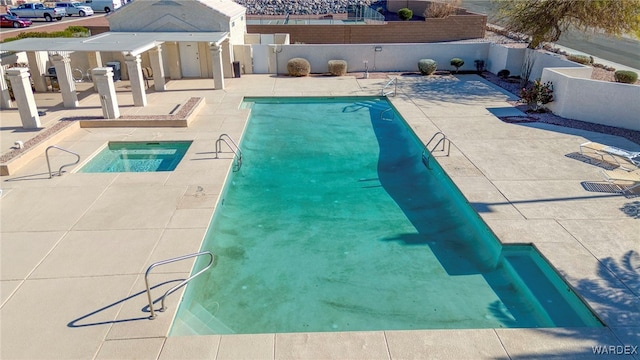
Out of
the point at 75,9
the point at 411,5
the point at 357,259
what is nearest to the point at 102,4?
the point at 75,9

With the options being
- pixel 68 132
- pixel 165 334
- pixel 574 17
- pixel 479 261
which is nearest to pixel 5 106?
pixel 68 132

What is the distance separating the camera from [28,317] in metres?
7.61

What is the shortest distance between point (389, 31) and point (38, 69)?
23.2m

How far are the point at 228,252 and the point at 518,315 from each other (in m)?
6.15

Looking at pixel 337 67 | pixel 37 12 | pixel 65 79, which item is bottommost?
pixel 337 67

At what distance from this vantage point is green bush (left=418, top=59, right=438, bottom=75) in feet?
85.5

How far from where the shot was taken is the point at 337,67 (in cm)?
2628

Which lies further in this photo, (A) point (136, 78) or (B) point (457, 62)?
(B) point (457, 62)

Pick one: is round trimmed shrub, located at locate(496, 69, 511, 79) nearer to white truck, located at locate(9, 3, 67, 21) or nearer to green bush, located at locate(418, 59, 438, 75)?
green bush, located at locate(418, 59, 438, 75)

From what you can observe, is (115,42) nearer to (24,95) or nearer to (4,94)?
(4,94)

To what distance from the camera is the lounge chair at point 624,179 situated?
11.9 meters

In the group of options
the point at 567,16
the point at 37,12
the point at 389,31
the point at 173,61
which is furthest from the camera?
the point at 37,12

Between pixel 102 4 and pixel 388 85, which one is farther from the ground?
pixel 102 4

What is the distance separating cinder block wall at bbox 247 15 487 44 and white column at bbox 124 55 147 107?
1599 centimetres
